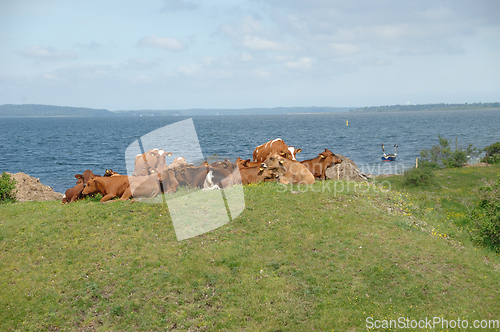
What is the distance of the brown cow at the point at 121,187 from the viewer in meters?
14.7

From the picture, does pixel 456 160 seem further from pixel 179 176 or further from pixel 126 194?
pixel 126 194

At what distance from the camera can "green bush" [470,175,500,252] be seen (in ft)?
40.2

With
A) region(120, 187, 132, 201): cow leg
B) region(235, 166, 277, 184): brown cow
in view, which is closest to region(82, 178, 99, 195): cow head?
region(120, 187, 132, 201): cow leg

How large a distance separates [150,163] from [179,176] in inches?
74.9

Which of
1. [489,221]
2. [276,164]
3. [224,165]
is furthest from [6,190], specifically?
[489,221]

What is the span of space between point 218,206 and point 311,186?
16.2 ft

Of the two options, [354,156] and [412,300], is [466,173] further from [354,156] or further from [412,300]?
[354,156]

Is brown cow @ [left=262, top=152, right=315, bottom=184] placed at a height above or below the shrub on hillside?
above

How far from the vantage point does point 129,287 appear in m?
9.65

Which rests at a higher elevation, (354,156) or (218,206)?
(218,206)

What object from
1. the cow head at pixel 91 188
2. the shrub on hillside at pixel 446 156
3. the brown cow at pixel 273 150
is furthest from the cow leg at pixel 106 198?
the shrub on hillside at pixel 446 156

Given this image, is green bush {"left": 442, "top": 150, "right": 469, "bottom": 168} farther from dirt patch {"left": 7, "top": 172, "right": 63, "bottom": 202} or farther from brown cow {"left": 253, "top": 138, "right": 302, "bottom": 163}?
dirt patch {"left": 7, "top": 172, "right": 63, "bottom": 202}

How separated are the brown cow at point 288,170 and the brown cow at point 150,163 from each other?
509 centimetres

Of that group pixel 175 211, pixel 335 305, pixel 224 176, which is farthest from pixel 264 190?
pixel 335 305
